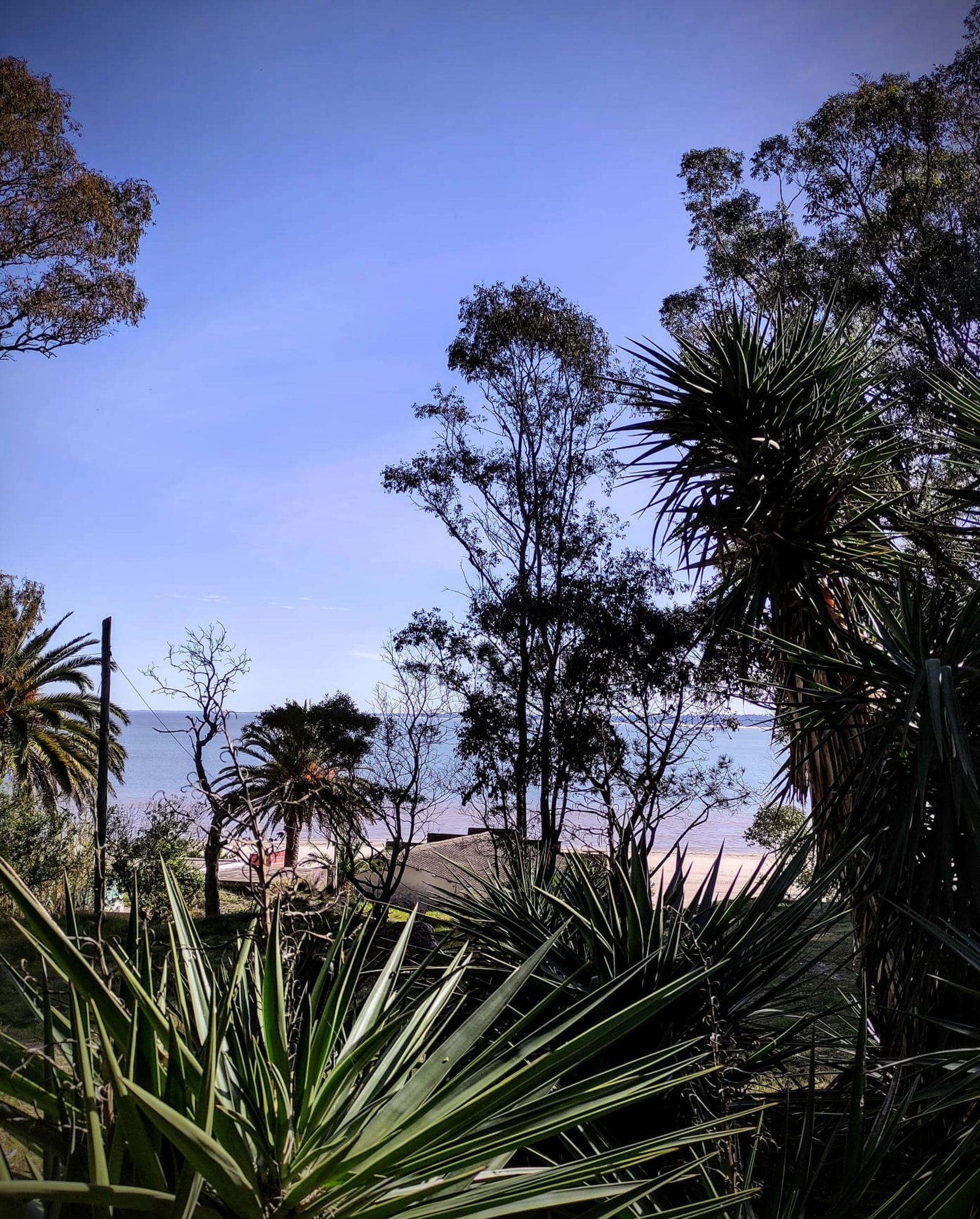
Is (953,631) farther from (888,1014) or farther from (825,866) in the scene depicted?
(888,1014)


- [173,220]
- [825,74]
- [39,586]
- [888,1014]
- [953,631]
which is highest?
[825,74]

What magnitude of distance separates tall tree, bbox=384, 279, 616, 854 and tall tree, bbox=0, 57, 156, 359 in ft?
21.3

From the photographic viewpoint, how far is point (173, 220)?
14.6 metres

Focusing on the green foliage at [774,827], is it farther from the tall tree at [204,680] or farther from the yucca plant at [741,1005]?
the yucca plant at [741,1005]

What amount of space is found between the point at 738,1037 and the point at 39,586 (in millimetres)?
19466

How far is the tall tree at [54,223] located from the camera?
1338cm

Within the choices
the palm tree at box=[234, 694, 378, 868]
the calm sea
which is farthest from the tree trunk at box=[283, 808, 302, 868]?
the palm tree at box=[234, 694, 378, 868]

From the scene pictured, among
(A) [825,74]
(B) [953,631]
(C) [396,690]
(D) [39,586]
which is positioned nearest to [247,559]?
(D) [39,586]

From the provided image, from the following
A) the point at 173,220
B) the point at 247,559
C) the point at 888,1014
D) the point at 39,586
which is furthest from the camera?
the point at 247,559

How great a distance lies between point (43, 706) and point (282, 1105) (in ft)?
61.7

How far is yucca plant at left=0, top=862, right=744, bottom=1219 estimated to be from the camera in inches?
34.1

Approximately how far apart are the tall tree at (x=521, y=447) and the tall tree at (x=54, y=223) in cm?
651

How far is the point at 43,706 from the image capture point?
57.7 ft

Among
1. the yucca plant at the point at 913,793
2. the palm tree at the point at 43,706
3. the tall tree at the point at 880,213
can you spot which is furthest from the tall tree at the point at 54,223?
the yucca plant at the point at 913,793
